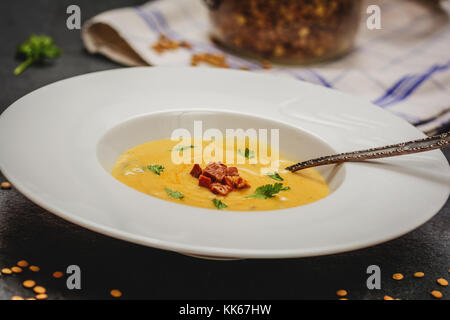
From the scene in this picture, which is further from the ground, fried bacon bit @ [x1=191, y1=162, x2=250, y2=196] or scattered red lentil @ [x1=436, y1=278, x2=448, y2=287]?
fried bacon bit @ [x1=191, y1=162, x2=250, y2=196]

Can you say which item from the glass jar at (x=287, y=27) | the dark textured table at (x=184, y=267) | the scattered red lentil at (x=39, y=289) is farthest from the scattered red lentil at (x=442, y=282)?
the glass jar at (x=287, y=27)

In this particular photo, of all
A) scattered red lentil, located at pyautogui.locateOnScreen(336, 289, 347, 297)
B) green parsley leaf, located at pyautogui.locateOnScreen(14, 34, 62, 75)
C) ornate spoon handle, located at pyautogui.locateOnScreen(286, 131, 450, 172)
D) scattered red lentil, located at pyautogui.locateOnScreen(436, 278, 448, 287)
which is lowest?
scattered red lentil, located at pyautogui.locateOnScreen(436, 278, 448, 287)

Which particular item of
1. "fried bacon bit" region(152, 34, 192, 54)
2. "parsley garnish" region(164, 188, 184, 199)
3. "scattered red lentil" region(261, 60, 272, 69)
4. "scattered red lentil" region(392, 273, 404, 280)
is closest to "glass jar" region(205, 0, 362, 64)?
"scattered red lentil" region(261, 60, 272, 69)

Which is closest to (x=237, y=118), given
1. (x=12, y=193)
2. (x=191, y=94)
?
(x=191, y=94)

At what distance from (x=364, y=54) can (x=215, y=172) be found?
1638 millimetres

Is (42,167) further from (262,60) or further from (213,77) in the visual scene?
(262,60)

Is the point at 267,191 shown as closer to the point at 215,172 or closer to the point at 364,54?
the point at 215,172

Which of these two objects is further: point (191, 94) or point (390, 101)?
point (390, 101)

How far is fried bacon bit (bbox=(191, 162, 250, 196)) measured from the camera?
4.95 feet

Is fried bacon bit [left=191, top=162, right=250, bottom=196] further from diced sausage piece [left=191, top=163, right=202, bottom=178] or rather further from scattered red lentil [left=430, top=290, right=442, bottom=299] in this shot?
scattered red lentil [left=430, top=290, right=442, bottom=299]

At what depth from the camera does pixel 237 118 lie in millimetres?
1895

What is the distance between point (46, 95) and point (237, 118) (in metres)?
0.57

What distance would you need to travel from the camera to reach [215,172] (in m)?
1.54

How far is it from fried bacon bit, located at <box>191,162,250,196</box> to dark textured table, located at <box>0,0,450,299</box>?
0.63ft
